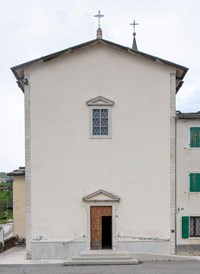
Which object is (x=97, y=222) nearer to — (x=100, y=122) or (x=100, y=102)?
(x=100, y=122)

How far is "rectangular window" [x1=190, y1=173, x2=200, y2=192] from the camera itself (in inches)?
873

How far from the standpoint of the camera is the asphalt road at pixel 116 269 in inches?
726

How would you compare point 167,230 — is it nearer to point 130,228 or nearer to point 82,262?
point 130,228

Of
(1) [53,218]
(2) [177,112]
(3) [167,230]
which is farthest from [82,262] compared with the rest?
(2) [177,112]

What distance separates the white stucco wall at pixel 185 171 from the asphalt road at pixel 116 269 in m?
2.33

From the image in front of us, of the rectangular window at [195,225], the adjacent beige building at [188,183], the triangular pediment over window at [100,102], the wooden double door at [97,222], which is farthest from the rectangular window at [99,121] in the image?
the rectangular window at [195,225]

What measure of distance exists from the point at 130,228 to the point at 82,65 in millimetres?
8427

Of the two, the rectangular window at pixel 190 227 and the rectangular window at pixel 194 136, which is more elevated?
the rectangular window at pixel 194 136

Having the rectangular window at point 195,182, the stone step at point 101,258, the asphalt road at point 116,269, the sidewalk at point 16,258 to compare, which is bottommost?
the sidewalk at point 16,258

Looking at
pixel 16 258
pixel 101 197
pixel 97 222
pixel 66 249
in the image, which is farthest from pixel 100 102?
pixel 16 258

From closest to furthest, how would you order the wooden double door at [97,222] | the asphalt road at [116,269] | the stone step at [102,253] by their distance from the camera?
1. the asphalt road at [116,269]
2. the stone step at [102,253]
3. the wooden double door at [97,222]

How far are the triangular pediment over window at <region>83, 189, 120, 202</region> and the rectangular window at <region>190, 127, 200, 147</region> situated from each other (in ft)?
15.3

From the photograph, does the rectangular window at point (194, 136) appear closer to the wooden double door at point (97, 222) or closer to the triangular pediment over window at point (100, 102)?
the triangular pediment over window at point (100, 102)

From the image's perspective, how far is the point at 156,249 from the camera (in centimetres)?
2189
